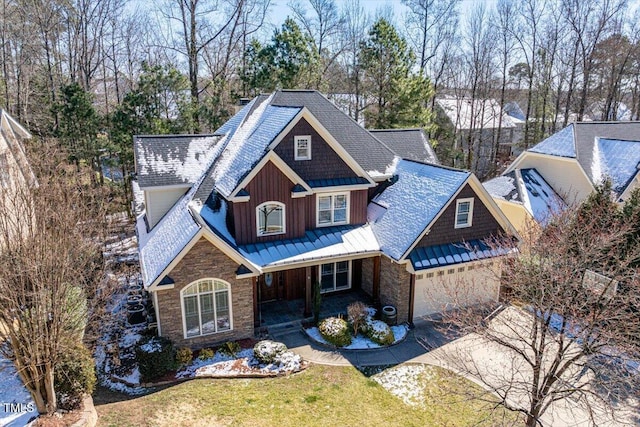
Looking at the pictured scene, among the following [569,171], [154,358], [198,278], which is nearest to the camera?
[154,358]

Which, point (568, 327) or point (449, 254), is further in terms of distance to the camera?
point (449, 254)

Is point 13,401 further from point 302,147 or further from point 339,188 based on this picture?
point 339,188

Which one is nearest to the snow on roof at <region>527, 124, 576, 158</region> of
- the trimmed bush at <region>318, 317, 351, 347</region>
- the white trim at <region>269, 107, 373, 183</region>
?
the white trim at <region>269, 107, 373, 183</region>

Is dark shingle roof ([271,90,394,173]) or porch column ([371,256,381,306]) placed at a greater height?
dark shingle roof ([271,90,394,173])

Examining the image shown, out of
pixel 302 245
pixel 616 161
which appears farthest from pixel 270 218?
pixel 616 161

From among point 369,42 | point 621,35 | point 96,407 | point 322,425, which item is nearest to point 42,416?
point 96,407

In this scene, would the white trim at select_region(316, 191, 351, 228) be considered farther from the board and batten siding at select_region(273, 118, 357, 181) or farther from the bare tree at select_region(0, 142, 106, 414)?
the bare tree at select_region(0, 142, 106, 414)

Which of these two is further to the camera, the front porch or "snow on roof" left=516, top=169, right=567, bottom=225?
"snow on roof" left=516, top=169, right=567, bottom=225

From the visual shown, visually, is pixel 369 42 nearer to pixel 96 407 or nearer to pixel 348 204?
pixel 348 204
